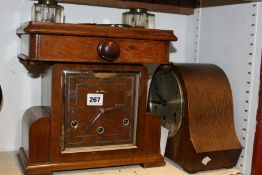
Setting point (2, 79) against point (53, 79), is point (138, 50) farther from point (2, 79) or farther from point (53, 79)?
point (2, 79)

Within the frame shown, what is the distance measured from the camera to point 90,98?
894mm

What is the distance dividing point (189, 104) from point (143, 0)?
40 cm

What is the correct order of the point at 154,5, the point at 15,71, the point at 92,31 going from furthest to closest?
the point at 154,5
the point at 15,71
the point at 92,31

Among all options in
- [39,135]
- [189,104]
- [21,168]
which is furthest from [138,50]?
[21,168]

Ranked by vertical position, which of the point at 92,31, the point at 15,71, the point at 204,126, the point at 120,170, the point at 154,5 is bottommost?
the point at 120,170

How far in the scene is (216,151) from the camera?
95cm

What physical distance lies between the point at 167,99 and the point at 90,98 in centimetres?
29

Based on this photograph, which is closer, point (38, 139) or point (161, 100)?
point (38, 139)

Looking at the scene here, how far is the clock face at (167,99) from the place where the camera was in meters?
1.01

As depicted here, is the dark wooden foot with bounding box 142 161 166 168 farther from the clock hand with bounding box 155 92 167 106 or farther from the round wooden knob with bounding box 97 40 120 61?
the round wooden knob with bounding box 97 40 120 61

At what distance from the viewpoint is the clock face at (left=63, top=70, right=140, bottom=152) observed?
88cm

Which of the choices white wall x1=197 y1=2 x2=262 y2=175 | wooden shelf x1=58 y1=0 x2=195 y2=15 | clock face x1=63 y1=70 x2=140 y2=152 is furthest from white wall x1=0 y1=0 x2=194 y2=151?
white wall x1=197 y1=2 x2=262 y2=175

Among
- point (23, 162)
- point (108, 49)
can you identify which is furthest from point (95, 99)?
point (23, 162)

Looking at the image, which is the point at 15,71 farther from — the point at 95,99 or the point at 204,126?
the point at 204,126
